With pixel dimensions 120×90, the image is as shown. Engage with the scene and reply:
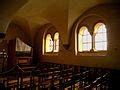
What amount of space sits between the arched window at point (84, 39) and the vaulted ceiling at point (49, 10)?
29.8 inches

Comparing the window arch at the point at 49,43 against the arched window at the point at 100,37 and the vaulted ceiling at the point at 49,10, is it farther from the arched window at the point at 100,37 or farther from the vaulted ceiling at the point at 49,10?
the arched window at the point at 100,37

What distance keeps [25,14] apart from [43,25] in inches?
101

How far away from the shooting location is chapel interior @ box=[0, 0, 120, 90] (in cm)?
645

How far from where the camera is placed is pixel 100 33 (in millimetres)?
8406

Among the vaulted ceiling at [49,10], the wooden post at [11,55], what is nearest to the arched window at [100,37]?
the vaulted ceiling at [49,10]

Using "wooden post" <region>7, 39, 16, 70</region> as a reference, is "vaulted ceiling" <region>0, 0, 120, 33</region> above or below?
above

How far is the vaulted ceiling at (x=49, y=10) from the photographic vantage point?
23.2ft


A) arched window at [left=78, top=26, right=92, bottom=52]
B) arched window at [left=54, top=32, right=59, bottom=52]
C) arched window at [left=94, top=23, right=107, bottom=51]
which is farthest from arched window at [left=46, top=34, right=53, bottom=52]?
arched window at [left=94, top=23, right=107, bottom=51]

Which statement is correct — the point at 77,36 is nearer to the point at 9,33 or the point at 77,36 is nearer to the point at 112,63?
the point at 112,63

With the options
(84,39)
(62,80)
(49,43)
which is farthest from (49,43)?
(62,80)

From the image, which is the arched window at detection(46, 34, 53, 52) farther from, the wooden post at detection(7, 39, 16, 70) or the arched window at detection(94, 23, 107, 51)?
the arched window at detection(94, 23, 107, 51)

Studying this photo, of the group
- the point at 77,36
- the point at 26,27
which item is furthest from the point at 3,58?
the point at 77,36

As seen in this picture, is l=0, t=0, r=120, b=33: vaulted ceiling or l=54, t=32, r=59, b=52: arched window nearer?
l=0, t=0, r=120, b=33: vaulted ceiling

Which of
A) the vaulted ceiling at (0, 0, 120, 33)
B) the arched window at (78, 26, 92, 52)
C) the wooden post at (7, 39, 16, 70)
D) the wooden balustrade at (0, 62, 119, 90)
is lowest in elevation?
the wooden balustrade at (0, 62, 119, 90)
